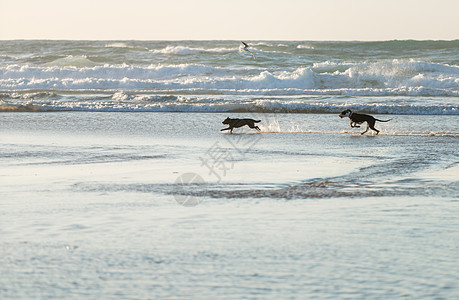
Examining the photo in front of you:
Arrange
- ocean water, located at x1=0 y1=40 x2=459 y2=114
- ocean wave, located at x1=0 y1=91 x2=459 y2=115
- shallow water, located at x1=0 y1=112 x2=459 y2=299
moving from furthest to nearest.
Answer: ocean water, located at x1=0 y1=40 x2=459 y2=114 → ocean wave, located at x1=0 y1=91 x2=459 y2=115 → shallow water, located at x1=0 y1=112 x2=459 y2=299

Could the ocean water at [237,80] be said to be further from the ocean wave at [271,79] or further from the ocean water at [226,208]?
the ocean water at [226,208]

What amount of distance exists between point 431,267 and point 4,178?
564 cm

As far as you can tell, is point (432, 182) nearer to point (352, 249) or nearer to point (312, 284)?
point (352, 249)

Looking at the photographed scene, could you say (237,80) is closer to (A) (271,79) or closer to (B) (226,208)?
(A) (271,79)

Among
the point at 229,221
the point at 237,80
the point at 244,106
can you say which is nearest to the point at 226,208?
the point at 229,221

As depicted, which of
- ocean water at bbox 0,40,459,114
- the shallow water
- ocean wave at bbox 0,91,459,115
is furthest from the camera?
ocean water at bbox 0,40,459,114

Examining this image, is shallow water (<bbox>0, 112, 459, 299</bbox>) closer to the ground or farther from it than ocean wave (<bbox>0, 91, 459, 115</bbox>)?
farther from it

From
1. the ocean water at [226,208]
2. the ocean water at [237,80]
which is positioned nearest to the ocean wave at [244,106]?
the ocean water at [237,80]


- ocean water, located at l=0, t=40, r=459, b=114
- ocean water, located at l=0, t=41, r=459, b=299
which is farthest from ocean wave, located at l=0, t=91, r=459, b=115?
ocean water, located at l=0, t=41, r=459, b=299

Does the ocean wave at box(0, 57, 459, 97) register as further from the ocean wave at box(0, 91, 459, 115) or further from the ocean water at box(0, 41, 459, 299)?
the ocean water at box(0, 41, 459, 299)

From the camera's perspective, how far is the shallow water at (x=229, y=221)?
4215 millimetres

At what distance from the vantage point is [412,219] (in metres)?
5.98

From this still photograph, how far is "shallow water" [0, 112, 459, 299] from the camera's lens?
13.8 ft

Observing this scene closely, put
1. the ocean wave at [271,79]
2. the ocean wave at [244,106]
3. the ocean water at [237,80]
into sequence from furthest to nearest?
the ocean wave at [271,79] → the ocean water at [237,80] → the ocean wave at [244,106]
